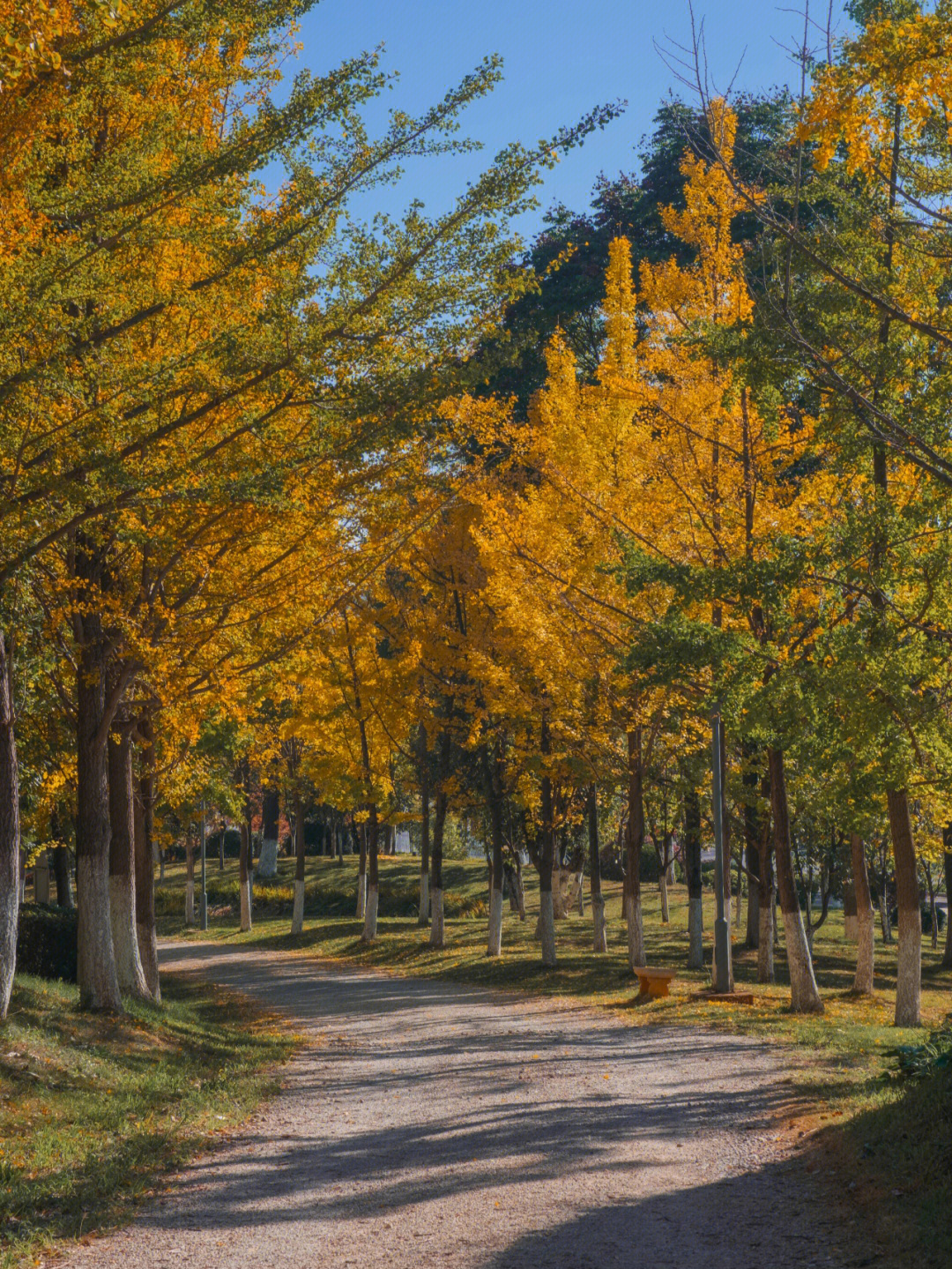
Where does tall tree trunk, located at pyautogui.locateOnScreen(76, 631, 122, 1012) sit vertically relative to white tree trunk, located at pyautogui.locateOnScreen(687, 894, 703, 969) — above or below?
above

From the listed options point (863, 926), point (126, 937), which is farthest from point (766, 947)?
point (126, 937)

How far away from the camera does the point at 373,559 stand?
12.3 metres

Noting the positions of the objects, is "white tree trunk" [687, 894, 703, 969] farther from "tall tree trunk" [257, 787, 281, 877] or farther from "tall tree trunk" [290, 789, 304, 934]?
"tall tree trunk" [257, 787, 281, 877]

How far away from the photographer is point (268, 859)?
47.5m

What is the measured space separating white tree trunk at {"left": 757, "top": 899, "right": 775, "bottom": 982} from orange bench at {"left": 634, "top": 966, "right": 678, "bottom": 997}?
4206 millimetres

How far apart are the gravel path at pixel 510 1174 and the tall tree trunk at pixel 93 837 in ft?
7.36

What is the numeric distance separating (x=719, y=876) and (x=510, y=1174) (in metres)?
9.57

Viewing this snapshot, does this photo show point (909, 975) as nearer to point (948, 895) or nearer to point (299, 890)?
point (948, 895)

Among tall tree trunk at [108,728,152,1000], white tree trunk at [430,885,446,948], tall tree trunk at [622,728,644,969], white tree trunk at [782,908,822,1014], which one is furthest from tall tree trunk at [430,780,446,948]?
tall tree trunk at [108,728,152,1000]

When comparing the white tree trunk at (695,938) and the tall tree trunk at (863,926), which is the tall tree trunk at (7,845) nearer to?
the tall tree trunk at (863,926)

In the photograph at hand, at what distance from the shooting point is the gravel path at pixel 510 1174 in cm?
546

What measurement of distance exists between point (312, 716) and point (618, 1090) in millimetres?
21286

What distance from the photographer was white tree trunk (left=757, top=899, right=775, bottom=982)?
20.2 m

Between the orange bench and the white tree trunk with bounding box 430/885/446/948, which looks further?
the white tree trunk with bounding box 430/885/446/948
